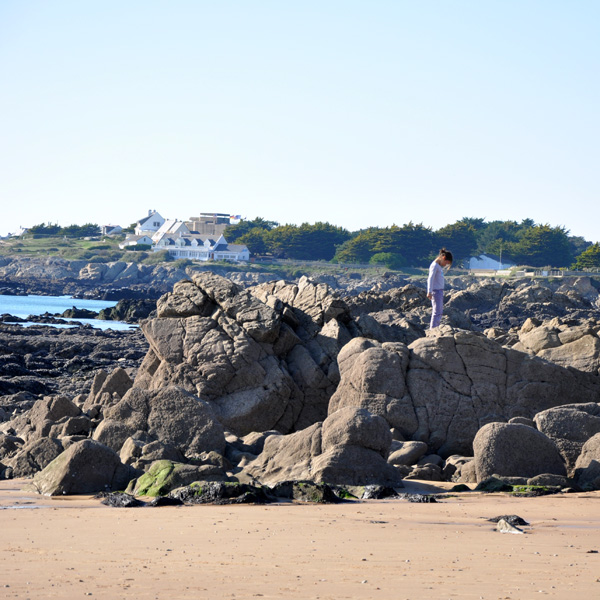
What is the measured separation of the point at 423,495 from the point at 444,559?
12.0ft

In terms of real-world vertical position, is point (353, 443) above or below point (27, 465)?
above

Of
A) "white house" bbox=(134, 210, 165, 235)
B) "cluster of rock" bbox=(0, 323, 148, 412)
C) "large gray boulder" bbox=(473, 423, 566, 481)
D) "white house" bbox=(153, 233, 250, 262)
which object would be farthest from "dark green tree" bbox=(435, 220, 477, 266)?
"large gray boulder" bbox=(473, 423, 566, 481)

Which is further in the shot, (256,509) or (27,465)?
(27,465)

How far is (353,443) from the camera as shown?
483 inches

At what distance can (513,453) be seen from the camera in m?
12.5

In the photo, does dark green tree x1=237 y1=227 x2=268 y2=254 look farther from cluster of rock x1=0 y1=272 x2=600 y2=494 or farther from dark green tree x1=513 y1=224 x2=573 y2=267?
cluster of rock x1=0 y1=272 x2=600 y2=494

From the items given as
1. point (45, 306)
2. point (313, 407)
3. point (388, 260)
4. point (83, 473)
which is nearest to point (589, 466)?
point (313, 407)

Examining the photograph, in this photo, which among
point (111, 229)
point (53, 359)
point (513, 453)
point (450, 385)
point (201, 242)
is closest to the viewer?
point (513, 453)

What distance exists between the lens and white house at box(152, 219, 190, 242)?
498ft

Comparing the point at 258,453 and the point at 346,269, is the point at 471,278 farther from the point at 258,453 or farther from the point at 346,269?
the point at 258,453

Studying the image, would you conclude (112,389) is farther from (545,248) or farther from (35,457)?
(545,248)

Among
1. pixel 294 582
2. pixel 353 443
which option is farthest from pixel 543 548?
pixel 353 443

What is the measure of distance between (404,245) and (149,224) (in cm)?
6031

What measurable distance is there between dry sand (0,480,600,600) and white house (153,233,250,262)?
12559 centimetres
